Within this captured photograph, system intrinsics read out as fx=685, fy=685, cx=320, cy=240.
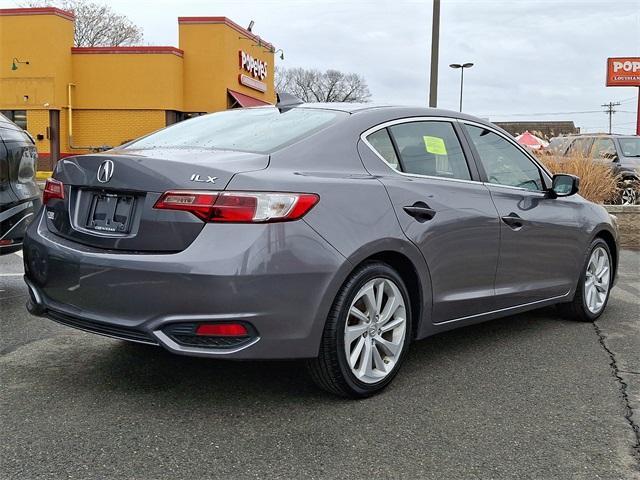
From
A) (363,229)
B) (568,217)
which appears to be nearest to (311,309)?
(363,229)

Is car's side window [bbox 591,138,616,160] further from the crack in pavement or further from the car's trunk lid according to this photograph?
the car's trunk lid

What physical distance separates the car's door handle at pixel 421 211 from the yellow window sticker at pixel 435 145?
48 cm

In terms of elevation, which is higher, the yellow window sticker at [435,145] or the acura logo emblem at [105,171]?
the yellow window sticker at [435,145]

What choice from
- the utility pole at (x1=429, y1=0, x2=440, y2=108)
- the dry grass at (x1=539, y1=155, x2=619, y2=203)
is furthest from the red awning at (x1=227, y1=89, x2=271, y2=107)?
the dry grass at (x1=539, y1=155, x2=619, y2=203)

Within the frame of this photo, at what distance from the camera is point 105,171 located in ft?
10.8

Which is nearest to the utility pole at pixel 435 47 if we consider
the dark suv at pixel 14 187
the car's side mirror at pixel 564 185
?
the car's side mirror at pixel 564 185

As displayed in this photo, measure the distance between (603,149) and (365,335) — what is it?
1148cm

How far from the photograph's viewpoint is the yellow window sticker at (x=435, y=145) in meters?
4.11

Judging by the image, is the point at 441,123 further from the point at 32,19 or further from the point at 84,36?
the point at 84,36

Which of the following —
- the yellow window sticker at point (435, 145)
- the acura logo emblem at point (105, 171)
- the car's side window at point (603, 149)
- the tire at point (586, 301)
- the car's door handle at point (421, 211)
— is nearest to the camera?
the acura logo emblem at point (105, 171)

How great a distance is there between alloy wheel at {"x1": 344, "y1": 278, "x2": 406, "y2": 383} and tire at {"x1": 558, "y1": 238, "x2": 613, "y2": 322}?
2179 mm

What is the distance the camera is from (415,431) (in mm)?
3133

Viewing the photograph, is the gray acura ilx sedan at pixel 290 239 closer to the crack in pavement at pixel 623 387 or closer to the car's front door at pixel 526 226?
the car's front door at pixel 526 226

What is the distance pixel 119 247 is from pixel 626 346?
347 centimetres
